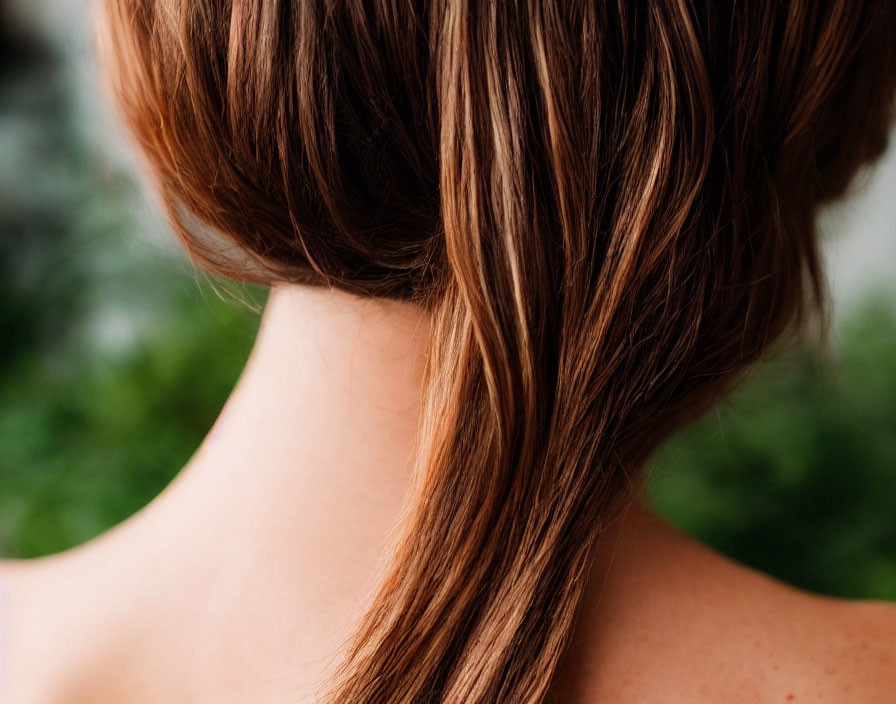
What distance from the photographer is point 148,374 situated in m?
1.46

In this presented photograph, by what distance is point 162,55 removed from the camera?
2.10 ft

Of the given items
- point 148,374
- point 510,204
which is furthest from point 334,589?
point 148,374

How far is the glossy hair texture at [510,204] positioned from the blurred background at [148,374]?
0.47 meters

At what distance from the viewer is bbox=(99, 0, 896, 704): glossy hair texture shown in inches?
22.8

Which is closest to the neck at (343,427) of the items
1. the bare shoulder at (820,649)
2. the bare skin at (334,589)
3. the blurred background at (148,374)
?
the bare skin at (334,589)

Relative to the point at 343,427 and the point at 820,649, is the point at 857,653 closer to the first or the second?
the point at 820,649

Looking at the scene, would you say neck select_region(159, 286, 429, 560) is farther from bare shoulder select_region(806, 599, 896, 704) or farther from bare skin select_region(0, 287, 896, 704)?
bare shoulder select_region(806, 599, 896, 704)

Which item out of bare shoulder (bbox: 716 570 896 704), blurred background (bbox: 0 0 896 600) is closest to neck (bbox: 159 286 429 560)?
bare shoulder (bbox: 716 570 896 704)

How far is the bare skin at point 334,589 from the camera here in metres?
0.67

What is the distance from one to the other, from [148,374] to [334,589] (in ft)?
2.94

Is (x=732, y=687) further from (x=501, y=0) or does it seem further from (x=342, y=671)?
(x=501, y=0)

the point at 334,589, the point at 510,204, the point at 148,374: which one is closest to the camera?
the point at 510,204

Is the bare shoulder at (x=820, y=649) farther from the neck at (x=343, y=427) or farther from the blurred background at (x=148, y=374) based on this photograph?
the blurred background at (x=148, y=374)

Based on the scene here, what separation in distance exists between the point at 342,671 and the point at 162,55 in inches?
19.4
